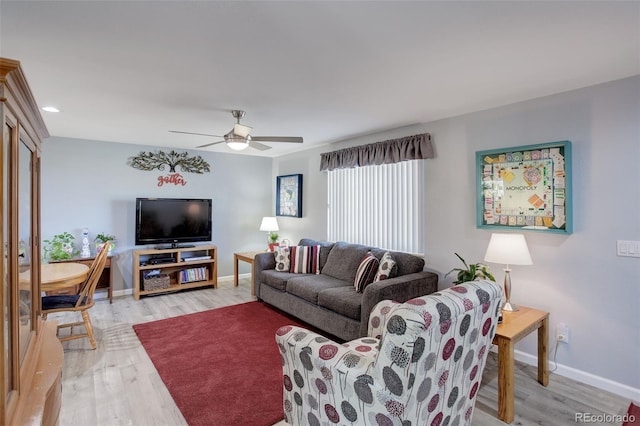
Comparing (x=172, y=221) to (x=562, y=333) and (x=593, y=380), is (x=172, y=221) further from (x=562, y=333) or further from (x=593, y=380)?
(x=593, y=380)

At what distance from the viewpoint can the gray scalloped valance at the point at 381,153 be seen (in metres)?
3.56

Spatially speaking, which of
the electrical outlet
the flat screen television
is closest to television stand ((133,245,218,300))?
the flat screen television

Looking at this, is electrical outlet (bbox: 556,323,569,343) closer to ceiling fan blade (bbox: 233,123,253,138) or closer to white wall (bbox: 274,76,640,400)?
white wall (bbox: 274,76,640,400)

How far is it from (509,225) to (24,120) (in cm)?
331

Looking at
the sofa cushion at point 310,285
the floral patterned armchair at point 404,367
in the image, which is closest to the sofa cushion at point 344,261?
the sofa cushion at point 310,285

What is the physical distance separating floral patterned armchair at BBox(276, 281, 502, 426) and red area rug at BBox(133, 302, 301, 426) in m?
0.54

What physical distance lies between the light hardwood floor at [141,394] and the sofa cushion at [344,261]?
1646 mm

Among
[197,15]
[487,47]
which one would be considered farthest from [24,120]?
[487,47]

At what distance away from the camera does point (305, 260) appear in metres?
4.40

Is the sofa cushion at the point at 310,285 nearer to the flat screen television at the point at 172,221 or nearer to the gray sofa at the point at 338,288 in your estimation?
the gray sofa at the point at 338,288

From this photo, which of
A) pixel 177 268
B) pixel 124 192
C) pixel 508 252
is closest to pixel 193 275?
pixel 177 268

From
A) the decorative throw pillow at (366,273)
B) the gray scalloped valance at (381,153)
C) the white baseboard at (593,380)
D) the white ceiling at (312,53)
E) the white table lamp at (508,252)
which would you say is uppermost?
the white ceiling at (312,53)

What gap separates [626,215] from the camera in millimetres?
2381

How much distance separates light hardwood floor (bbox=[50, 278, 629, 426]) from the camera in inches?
84.2
